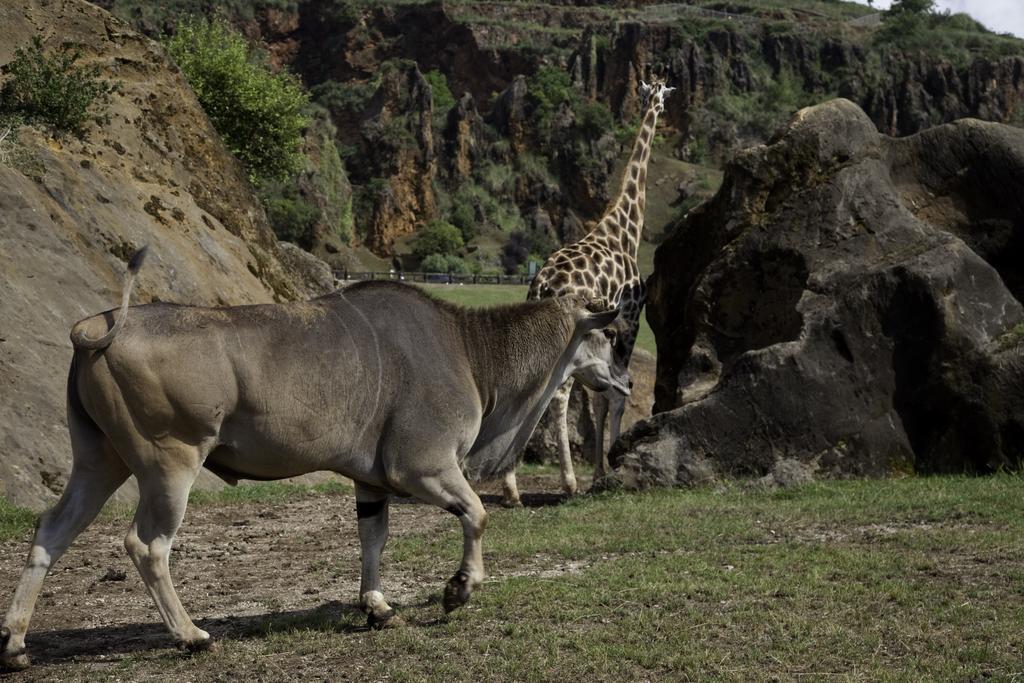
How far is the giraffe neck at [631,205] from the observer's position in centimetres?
1866

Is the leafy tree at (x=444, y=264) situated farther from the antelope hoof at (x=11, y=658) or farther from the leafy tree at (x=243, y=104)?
the antelope hoof at (x=11, y=658)

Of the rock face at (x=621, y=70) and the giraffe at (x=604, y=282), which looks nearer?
the giraffe at (x=604, y=282)

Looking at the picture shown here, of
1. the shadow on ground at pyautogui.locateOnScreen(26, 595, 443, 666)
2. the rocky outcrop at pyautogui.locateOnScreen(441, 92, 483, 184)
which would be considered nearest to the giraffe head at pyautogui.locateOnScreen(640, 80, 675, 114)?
the shadow on ground at pyautogui.locateOnScreen(26, 595, 443, 666)

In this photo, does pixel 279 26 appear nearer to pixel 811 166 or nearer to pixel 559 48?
pixel 559 48

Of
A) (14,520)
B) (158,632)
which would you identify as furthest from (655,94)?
(158,632)

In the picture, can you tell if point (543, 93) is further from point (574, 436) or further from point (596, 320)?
point (596, 320)

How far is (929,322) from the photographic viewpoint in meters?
15.0

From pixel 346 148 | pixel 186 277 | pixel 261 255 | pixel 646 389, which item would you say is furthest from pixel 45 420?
pixel 346 148

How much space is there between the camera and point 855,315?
49.8ft

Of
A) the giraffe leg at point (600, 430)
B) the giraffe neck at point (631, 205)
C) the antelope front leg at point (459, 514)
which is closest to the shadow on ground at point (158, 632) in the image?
the antelope front leg at point (459, 514)

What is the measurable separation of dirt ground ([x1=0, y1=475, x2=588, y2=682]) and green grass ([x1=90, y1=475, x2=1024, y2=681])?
14.5 inches

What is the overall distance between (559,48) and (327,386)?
617ft

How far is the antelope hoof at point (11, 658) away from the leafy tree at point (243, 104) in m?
42.9

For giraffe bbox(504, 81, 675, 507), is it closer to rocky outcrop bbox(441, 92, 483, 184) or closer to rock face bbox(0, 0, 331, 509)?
rock face bbox(0, 0, 331, 509)
